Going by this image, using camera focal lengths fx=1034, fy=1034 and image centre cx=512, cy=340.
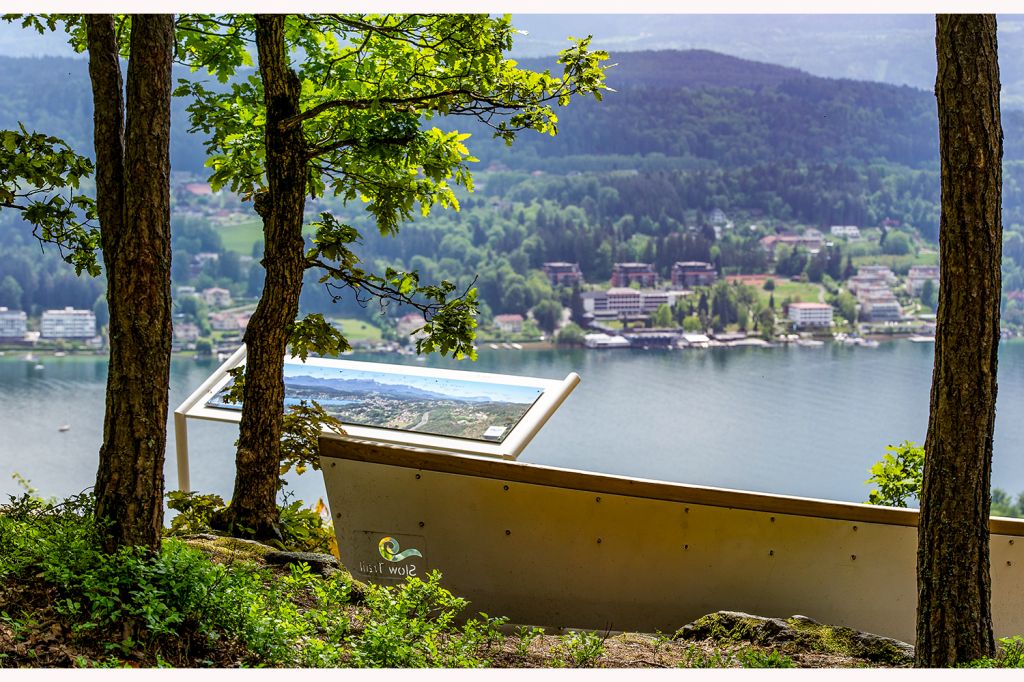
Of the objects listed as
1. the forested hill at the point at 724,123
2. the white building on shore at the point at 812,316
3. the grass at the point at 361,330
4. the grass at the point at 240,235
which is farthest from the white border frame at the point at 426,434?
the forested hill at the point at 724,123

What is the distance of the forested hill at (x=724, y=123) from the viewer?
1060 inches

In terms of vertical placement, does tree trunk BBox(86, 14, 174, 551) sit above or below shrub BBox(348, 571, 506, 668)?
above

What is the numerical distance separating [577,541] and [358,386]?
1319 millimetres

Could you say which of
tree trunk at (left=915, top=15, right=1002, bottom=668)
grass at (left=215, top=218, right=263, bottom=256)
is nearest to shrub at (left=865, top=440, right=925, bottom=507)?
tree trunk at (left=915, top=15, right=1002, bottom=668)

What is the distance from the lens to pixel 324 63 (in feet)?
14.0

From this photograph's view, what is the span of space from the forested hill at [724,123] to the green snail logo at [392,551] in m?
22.6

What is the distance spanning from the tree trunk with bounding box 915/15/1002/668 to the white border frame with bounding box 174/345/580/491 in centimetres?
158

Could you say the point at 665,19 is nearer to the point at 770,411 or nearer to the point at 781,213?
the point at 781,213

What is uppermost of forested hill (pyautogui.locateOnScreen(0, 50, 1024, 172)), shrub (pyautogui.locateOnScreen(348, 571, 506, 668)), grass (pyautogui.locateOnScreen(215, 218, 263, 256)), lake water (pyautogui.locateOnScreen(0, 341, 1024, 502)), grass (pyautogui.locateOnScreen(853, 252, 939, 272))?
forested hill (pyautogui.locateOnScreen(0, 50, 1024, 172))

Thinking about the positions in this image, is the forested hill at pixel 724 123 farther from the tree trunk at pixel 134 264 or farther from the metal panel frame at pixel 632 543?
the tree trunk at pixel 134 264

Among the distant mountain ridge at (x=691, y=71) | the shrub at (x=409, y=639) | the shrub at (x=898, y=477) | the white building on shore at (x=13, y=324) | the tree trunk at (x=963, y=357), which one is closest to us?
the shrub at (x=409, y=639)

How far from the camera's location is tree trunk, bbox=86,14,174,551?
2580mm

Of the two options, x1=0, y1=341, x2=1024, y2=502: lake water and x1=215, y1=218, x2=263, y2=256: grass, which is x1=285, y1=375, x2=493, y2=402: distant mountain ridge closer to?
x1=0, y1=341, x2=1024, y2=502: lake water

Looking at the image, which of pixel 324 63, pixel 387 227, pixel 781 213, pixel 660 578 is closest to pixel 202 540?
pixel 387 227
